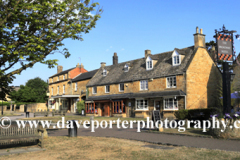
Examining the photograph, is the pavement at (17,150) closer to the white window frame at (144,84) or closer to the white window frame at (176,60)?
the white window frame at (176,60)

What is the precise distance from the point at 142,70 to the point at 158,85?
4927 millimetres

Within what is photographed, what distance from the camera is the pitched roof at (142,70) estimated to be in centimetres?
3030

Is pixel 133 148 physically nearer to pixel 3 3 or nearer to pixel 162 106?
pixel 3 3

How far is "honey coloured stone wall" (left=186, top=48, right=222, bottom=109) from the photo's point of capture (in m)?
28.9

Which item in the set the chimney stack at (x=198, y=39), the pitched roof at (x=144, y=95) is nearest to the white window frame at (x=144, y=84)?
the pitched roof at (x=144, y=95)

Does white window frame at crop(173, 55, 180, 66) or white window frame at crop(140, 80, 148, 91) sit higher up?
white window frame at crop(173, 55, 180, 66)

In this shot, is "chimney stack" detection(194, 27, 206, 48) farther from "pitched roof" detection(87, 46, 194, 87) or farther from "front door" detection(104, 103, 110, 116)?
"front door" detection(104, 103, 110, 116)

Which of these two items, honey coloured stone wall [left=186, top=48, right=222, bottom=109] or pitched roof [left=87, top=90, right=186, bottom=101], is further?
honey coloured stone wall [left=186, top=48, right=222, bottom=109]

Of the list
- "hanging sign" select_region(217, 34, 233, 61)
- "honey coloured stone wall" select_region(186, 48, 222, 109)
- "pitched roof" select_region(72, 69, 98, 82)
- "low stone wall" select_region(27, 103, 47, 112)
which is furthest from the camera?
"low stone wall" select_region(27, 103, 47, 112)

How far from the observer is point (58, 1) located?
1277 centimetres

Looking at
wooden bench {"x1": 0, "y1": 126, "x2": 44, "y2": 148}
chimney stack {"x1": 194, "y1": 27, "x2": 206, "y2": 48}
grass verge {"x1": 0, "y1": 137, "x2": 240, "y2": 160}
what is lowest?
grass verge {"x1": 0, "y1": 137, "x2": 240, "y2": 160}

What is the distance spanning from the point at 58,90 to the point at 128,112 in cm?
2738

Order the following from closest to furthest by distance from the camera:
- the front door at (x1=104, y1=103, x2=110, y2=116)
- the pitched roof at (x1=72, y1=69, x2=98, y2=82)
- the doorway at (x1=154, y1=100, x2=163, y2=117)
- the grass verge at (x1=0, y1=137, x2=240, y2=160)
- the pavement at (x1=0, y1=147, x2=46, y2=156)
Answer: the grass verge at (x1=0, y1=137, x2=240, y2=160) → the pavement at (x1=0, y1=147, x2=46, y2=156) → the doorway at (x1=154, y1=100, x2=163, y2=117) → the front door at (x1=104, y1=103, x2=110, y2=116) → the pitched roof at (x1=72, y1=69, x2=98, y2=82)

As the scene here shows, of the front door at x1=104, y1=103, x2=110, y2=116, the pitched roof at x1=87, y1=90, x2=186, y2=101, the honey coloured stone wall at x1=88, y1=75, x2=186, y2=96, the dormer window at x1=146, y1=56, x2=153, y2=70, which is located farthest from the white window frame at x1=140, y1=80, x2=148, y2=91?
the front door at x1=104, y1=103, x2=110, y2=116
